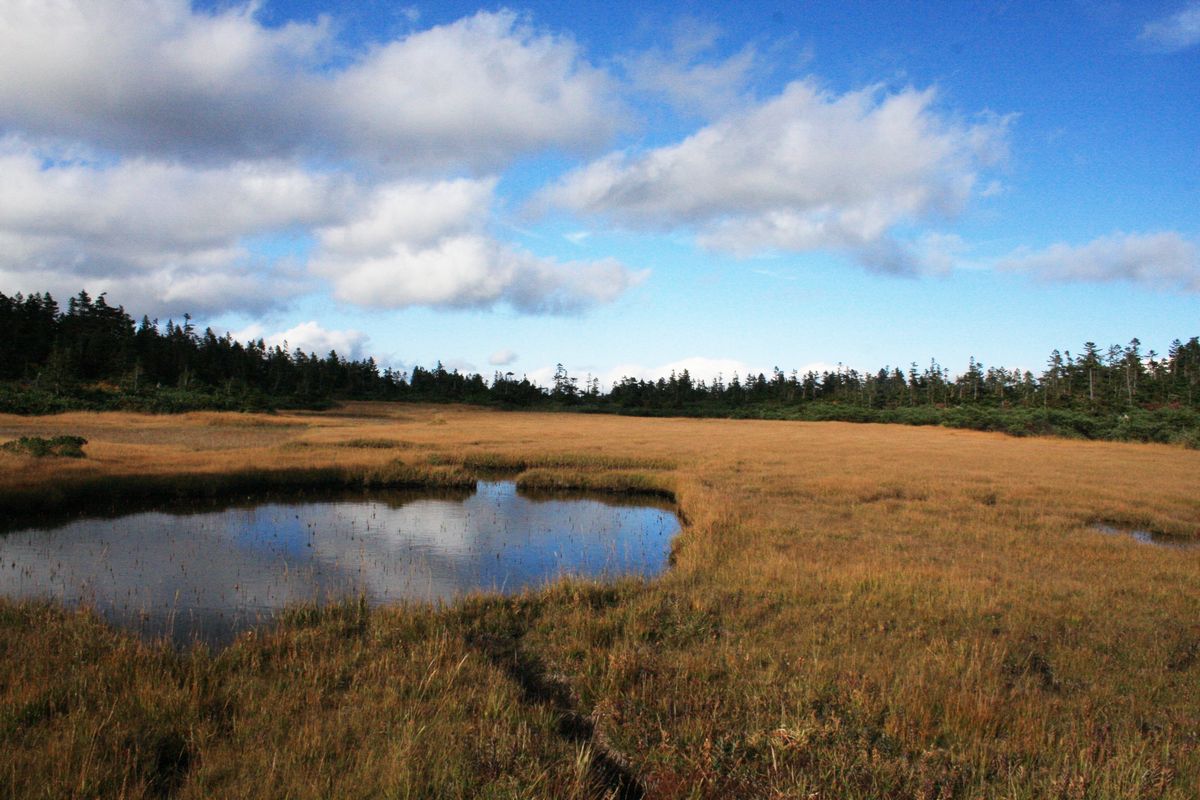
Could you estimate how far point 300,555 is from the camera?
54.4ft

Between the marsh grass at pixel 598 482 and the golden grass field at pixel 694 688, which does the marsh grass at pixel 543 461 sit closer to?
the marsh grass at pixel 598 482

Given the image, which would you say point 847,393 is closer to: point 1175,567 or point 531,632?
point 1175,567

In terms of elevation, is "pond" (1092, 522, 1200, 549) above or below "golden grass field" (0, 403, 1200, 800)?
below

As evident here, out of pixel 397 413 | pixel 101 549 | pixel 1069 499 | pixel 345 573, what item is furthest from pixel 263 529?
pixel 397 413

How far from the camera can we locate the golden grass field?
5555 mm

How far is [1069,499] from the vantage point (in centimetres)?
2416

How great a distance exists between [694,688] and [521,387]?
12851 centimetres

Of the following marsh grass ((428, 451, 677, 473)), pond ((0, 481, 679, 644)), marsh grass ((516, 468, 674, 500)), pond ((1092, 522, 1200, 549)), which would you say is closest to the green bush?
pond ((0, 481, 679, 644))

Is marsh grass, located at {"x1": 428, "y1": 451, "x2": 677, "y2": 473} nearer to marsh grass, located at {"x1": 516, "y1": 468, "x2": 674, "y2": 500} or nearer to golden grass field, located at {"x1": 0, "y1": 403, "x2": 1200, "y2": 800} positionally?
marsh grass, located at {"x1": 516, "y1": 468, "x2": 674, "y2": 500}

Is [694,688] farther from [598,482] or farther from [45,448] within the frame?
[45,448]

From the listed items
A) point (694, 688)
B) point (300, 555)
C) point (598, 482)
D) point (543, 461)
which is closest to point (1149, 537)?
point (598, 482)

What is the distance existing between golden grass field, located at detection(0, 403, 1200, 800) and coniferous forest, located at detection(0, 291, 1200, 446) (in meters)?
58.6

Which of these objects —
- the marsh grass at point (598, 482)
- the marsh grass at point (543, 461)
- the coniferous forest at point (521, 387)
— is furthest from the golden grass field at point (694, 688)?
the coniferous forest at point (521, 387)

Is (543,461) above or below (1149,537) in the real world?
above
